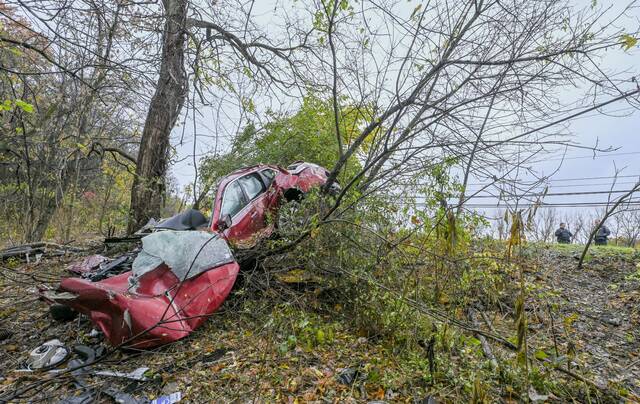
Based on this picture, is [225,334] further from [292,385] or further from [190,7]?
[190,7]

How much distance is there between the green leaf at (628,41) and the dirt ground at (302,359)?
2.23 metres

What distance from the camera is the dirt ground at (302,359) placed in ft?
8.12

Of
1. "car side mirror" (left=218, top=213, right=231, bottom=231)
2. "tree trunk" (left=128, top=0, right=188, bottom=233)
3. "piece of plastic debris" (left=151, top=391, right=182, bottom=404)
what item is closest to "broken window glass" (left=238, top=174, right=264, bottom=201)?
"car side mirror" (left=218, top=213, right=231, bottom=231)

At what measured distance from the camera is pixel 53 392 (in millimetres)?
2549

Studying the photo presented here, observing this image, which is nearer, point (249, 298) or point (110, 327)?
point (110, 327)

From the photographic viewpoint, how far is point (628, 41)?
256 cm

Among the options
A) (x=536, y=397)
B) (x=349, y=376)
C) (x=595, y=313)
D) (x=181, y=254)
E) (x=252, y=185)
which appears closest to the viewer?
(x=536, y=397)

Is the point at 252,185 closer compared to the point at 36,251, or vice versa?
the point at 252,185

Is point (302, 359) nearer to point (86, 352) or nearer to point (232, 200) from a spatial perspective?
point (86, 352)

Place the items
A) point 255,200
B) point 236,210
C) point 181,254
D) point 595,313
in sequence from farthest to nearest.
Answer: point 255,200 < point 236,210 < point 595,313 < point 181,254

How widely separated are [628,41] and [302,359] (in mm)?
3881

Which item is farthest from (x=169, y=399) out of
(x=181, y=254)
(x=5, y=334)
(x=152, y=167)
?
(x=152, y=167)

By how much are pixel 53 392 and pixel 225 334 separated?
1.41m

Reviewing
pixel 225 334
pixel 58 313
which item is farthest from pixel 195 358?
pixel 58 313
